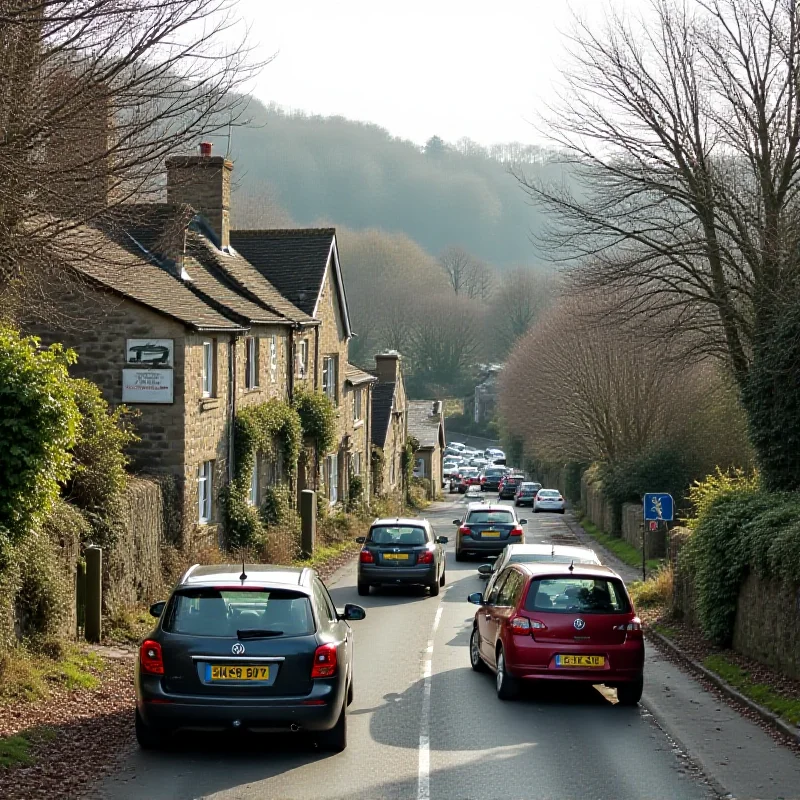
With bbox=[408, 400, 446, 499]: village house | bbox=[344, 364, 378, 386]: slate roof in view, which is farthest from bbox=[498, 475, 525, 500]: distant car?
bbox=[344, 364, 378, 386]: slate roof

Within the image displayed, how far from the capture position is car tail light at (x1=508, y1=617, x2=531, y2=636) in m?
12.8

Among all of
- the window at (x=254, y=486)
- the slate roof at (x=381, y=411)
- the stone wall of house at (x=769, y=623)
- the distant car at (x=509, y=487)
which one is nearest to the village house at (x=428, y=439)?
the distant car at (x=509, y=487)

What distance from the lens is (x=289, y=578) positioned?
1062cm

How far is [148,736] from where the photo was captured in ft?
32.9

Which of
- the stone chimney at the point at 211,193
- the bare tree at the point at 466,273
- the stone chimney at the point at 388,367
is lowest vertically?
the stone chimney at the point at 388,367

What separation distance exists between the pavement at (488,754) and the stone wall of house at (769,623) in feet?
3.15

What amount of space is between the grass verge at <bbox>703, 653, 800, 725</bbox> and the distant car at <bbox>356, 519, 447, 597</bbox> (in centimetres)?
905

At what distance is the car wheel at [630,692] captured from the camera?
12.9 meters

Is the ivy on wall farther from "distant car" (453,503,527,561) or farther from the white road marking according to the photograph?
the white road marking

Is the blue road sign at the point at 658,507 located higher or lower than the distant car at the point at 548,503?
higher

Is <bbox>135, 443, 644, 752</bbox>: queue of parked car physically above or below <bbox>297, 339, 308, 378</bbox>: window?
below

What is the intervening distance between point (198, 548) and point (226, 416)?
399cm

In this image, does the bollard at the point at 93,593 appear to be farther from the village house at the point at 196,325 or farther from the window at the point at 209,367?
the window at the point at 209,367

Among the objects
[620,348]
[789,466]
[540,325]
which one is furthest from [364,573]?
[540,325]
